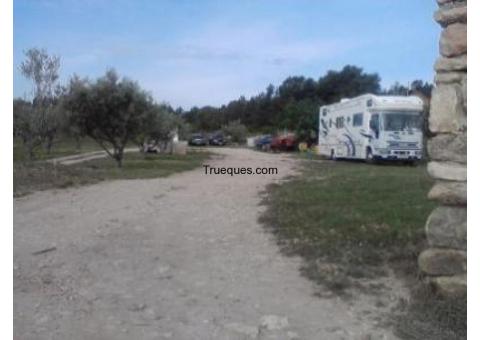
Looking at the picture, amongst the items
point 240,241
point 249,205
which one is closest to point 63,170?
point 249,205

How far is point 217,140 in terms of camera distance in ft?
183

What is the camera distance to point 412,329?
3883 mm

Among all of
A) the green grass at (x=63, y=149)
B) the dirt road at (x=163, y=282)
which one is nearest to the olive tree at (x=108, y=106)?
the green grass at (x=63, y=149)

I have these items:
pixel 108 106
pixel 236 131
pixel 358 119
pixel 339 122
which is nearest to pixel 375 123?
pixel 358 119

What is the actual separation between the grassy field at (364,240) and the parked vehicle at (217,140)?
4470 centimetres

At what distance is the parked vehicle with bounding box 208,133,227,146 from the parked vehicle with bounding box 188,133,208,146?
3.02ft

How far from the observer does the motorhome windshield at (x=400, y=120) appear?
22.2 meters

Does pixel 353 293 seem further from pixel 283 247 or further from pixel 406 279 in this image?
pixel 283 247

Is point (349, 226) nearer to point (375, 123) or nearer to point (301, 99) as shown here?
point (375, 123)

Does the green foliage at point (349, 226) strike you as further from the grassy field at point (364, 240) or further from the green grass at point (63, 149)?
the green grass at point (63, 149)

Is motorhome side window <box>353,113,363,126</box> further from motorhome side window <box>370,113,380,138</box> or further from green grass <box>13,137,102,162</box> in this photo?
green grass <box>13,137,102,162</box>

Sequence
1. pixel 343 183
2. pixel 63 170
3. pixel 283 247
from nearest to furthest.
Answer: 1. pixel 283 247
2. pixel 343 183
3. pixel 63 170

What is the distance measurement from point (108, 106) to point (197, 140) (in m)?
33.7
